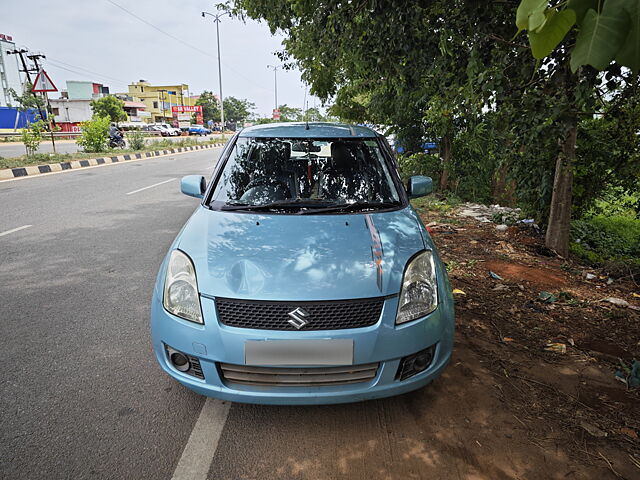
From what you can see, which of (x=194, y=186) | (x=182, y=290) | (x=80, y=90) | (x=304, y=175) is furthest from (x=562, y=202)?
(x=80, y=90)

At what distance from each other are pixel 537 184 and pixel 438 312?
13.8 ft

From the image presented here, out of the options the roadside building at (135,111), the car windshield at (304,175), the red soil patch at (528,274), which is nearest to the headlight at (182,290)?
the car windshield at (304,175)

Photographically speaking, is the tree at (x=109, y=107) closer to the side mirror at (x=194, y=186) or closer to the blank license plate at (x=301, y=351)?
the side mirror at (x=194, y=186)

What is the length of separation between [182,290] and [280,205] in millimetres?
917

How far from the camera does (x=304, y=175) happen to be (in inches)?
118

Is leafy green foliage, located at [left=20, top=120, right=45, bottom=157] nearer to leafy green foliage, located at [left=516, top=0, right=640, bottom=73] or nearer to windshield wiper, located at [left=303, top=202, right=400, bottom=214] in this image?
windshield wiper, located at [left=303, top=202, right=400, bottom=214]

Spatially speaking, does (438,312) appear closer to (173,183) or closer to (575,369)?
(575,369)

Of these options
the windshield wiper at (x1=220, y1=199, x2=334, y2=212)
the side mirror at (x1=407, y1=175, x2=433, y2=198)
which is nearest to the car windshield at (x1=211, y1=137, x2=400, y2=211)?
the windshield wiper at (x1=220, y1=199, x2=334, y2=212)

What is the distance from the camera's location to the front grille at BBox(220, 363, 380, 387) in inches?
73.8

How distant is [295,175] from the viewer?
299 centimetres

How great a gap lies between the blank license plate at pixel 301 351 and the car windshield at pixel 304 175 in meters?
1.09

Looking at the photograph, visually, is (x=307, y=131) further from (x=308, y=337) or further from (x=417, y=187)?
(x=308, y=337)

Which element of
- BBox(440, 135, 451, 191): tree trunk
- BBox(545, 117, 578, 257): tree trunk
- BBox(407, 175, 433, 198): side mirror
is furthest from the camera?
BBox(440, 135, 451, 191): tree trunk

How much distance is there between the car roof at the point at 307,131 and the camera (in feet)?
10.4
